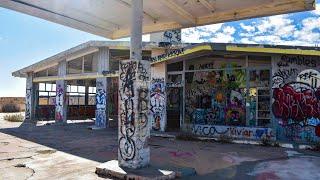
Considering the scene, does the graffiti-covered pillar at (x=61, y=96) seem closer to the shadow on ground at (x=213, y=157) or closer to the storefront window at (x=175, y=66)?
the shadow on ground at (x=213, y=157)

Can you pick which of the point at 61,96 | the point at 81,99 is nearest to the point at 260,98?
the point at 61,96

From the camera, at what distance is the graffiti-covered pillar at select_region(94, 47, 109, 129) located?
19.8 meters

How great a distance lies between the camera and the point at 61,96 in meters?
22.8

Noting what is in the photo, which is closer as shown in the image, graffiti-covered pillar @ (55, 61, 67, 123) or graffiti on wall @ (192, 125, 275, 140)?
graffiti on wall @ (192, 125, 275, 140)

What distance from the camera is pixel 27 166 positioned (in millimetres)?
9148

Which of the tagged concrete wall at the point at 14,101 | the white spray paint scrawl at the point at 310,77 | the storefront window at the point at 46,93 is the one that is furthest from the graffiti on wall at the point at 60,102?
the tagged concrete wall at the point at 14,101

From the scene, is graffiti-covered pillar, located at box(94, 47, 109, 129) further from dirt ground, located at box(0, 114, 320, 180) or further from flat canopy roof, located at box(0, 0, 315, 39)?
flat canopy roof, located at box(0, 0, 315, 39)

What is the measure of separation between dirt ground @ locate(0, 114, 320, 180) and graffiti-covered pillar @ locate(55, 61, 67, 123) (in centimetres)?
784

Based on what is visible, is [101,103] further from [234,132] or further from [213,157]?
[213,157]

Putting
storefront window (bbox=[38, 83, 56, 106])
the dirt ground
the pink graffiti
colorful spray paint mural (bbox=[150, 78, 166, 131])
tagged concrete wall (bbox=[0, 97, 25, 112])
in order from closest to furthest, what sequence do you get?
1. the dirt ground
2. the pink graffiti
3. colorful spray paint mural (bbox=[150, 78, 166, 131])
4. storefront window (bbox=[38, 83, 56, 106])
5. tagged concrete wall (bbox=[0, 97, 25, 112])

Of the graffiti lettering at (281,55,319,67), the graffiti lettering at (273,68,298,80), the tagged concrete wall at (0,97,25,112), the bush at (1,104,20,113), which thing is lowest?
the bush at (1,104,20,113)

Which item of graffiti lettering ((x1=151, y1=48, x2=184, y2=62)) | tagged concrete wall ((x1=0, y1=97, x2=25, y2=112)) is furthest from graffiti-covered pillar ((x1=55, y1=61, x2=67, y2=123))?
tagged concrete wall ((x1=0, y1=97, x2=25, y2=112))

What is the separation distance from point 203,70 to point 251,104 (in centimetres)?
265

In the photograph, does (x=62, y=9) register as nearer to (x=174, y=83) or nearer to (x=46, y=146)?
(x=46, y=146)
